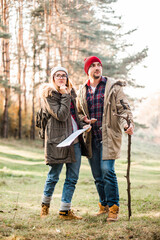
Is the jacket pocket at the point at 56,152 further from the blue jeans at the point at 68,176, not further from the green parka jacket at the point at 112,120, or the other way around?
the green parka jacket at the point at 112,120

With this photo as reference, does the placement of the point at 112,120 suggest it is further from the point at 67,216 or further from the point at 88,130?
the point at 67,216

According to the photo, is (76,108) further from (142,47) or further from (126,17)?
(126,17)

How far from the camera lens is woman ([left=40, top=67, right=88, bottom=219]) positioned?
154 inches

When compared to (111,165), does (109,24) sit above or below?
above

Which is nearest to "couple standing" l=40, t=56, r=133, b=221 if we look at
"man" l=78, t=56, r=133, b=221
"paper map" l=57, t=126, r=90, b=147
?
"man" l=78, t=56, r=133, b=221

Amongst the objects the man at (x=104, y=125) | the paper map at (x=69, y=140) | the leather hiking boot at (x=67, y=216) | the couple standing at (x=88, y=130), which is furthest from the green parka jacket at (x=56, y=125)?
the leather hiking boot at (x=67, y=216)

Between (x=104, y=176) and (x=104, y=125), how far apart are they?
64cm

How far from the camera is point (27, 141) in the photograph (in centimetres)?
2736

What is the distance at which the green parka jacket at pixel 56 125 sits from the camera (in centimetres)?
391

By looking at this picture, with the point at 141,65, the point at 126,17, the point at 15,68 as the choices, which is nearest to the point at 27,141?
the point at 15,68

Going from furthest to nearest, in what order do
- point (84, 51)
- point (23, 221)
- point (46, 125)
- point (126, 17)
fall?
1. point (126, 17)
2. point (84, 51)
3. point (46, 125)
4. point (23, 221)

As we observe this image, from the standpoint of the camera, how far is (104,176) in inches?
153

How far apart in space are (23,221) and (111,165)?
4.20ft

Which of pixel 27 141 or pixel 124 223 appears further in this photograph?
pixel 27 141
